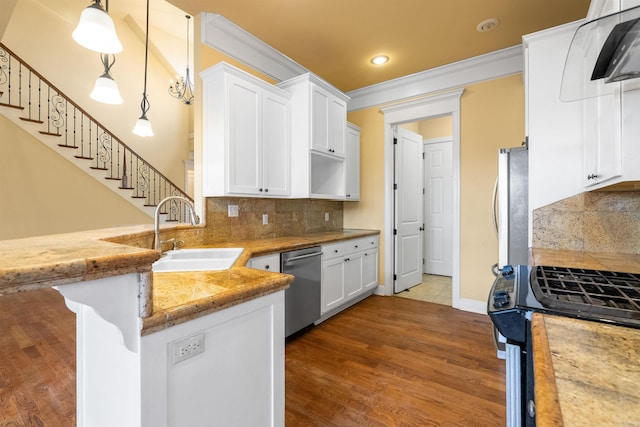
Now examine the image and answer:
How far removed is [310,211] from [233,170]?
149cm

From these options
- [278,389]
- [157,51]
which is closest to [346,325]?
[278,389]

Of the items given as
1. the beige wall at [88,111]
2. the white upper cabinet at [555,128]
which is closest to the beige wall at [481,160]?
the white upper cabinet at [555,128]

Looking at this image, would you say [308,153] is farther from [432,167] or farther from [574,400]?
[432,167]

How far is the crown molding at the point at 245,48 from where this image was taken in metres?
2.58

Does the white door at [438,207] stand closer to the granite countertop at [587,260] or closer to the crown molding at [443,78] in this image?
the crown molding at [443,78]

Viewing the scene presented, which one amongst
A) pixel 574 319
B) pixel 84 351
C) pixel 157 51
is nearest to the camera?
pixel 574 319

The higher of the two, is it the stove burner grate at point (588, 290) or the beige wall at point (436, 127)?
the beige wall at point (436, 127)

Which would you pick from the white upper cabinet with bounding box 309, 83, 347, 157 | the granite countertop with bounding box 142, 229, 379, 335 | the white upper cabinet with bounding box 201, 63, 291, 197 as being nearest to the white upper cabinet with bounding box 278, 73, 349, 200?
the white upper cabinet with bounding box 309, 83, 347, 157

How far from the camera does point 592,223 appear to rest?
189 cm

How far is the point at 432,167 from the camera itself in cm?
524

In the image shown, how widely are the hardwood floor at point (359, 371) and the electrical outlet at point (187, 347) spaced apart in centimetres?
104

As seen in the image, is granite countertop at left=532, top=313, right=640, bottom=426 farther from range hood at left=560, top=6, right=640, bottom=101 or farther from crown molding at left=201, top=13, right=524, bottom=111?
crown molding at left=201, top=13, right=524, bottom=111

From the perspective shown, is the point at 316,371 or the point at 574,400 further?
the point at 316,371

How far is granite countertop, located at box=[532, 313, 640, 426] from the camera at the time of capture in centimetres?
45
